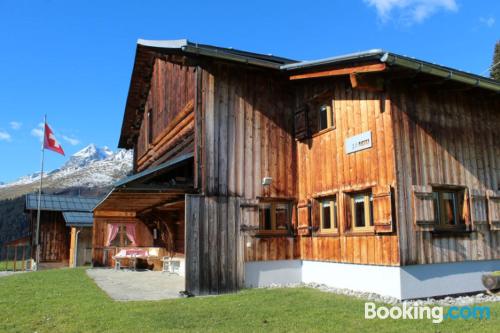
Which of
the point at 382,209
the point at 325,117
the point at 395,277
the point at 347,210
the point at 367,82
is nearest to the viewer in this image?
the point at 395,277

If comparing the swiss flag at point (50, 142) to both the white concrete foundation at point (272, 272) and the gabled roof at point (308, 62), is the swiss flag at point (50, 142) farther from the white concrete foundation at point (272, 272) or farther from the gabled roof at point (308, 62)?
the white concrete foundation at point (272, 272)

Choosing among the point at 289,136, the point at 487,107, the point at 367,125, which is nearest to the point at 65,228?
the point at 289,136

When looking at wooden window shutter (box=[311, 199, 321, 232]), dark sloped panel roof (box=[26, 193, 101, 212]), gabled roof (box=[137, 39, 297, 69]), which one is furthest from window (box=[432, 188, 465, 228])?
dark sloped panel roof (box=[26, 193, 101, 212])

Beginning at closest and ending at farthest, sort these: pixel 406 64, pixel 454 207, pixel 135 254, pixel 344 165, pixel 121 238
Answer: pixel 406 64, pixel 454 207, pixel 344 165, pixel 135 254, pixel 121 238

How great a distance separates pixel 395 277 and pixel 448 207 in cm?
213

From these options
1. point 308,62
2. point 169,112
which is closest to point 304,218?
point 308,62

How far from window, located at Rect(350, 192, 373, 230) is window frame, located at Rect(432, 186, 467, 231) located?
1268 mm

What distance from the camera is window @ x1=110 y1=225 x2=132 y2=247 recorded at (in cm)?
1892

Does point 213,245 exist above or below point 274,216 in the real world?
below

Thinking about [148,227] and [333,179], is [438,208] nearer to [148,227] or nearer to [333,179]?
[333,179]

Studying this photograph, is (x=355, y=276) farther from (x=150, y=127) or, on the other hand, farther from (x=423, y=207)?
(x=150, y=127)

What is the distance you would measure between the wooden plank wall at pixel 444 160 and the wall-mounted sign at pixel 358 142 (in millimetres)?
688

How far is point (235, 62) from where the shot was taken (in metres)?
10.8

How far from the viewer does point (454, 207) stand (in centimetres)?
945
